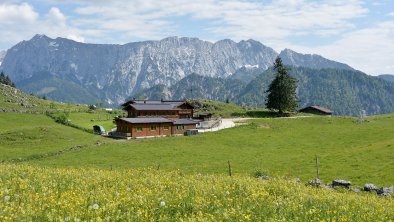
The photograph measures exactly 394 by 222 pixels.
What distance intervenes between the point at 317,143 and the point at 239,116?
5639 centimetres

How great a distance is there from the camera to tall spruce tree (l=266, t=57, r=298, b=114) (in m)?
119

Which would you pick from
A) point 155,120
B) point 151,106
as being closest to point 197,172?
point 155,120

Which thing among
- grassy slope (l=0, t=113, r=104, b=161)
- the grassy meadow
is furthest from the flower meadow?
grassy slope (l=0, t=113, r=104, b=161)

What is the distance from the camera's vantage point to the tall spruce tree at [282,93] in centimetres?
11931

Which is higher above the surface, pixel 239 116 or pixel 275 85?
pixel 275 85

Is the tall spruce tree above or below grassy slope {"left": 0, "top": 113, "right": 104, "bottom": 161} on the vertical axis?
above

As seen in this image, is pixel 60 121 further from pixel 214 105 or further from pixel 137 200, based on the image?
pixel 137 200

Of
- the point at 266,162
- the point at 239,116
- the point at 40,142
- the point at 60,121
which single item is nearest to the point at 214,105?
the point at 239,116

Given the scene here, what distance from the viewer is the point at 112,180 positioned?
19.3m

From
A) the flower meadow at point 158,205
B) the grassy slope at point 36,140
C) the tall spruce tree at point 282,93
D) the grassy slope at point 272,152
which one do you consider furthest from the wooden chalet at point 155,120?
the flower meadow at point 158,205

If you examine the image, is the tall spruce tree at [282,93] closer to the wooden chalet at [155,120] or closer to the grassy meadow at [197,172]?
the grassy meadow at [197,172]

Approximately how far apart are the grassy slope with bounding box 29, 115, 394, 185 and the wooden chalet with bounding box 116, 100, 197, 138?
11.1m

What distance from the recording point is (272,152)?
58.7 m

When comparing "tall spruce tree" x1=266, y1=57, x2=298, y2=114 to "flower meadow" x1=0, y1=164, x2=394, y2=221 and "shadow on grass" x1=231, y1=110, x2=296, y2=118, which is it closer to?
"shadow on grass" x1=231, y1=110, x2=296, y2=118
